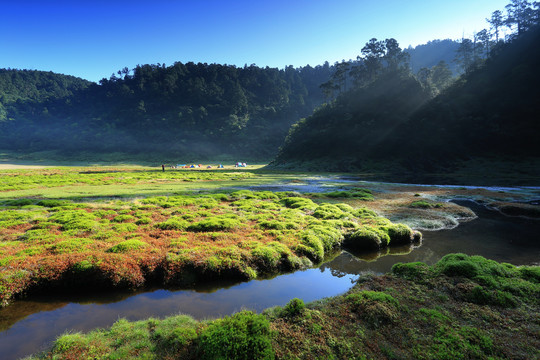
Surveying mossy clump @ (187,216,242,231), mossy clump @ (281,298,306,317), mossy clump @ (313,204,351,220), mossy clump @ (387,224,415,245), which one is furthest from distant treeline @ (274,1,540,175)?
mossy clump @ (281,298,306,317)

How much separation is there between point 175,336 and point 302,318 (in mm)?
4616

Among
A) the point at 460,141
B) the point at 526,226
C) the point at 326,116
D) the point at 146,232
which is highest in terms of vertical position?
the point at 326,116

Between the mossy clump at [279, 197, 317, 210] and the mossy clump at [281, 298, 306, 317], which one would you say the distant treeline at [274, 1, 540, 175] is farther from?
the mossy clump at [281, 298, 306, 317]

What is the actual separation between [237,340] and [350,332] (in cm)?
403

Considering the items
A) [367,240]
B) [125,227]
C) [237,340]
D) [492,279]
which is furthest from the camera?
[125,227]

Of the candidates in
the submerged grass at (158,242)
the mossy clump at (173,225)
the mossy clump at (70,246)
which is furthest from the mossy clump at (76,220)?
the mossy clump at (173,225)

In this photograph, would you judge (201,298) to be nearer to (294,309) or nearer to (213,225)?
(294,309)

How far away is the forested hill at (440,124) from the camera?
10838 centimetres

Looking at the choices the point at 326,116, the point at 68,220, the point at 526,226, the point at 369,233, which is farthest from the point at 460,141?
the point at 68,220

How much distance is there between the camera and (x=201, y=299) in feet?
40.3

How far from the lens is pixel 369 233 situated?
20.1m

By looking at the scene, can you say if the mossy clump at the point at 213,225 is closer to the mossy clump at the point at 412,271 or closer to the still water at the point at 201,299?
the still water at the point at 201,299

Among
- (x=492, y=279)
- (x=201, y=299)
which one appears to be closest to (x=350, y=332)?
(x=201, y=299)

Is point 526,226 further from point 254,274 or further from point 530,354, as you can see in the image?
point 254,274
